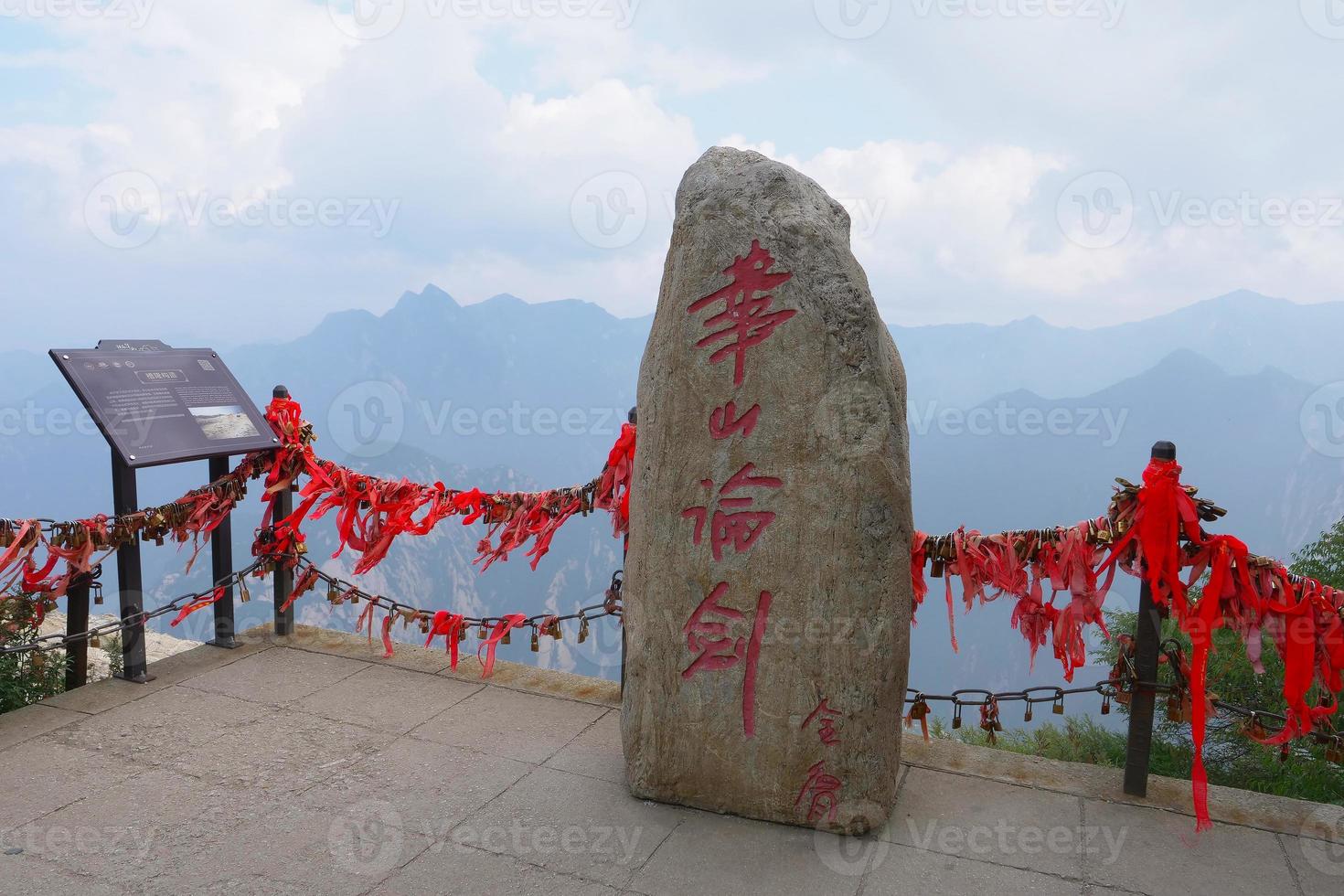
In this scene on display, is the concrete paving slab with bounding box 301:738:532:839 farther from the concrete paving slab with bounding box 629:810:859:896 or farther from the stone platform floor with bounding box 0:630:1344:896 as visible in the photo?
the concrete paving slab with bounding box 629:810:859:896

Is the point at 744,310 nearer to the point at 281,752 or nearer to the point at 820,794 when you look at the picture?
the point at 820,794

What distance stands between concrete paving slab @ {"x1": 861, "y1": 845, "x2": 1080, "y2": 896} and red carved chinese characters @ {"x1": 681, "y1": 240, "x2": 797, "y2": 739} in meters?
0.64

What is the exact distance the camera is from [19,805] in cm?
336

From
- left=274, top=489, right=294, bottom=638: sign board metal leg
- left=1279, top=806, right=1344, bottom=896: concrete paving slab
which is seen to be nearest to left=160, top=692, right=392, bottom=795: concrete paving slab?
left=274, top=489, right=294, bottom=638: sign board metal leg

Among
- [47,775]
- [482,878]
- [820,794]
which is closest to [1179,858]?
[820,794]

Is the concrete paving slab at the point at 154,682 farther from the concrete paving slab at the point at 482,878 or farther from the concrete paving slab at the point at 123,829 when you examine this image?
the concrete paving slab at the point at 482,878

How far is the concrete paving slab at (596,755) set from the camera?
3.72 metres

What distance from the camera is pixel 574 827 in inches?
129

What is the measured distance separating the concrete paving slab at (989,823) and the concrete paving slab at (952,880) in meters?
0.05

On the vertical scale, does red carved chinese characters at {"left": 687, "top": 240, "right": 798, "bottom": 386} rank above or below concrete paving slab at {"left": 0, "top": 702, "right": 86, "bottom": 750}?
above

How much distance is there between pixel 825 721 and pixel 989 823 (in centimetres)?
79

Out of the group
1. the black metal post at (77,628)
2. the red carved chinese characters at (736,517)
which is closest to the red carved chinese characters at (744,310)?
the red carved chinese characters at (736,517)

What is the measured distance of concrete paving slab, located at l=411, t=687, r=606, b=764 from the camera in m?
3.94

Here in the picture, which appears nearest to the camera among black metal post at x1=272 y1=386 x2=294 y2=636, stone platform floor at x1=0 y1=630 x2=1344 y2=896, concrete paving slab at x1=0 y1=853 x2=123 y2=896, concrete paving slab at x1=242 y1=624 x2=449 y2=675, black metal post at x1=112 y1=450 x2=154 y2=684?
concrete paving slab at x1=0 y1=853 x2=123 y2=896
